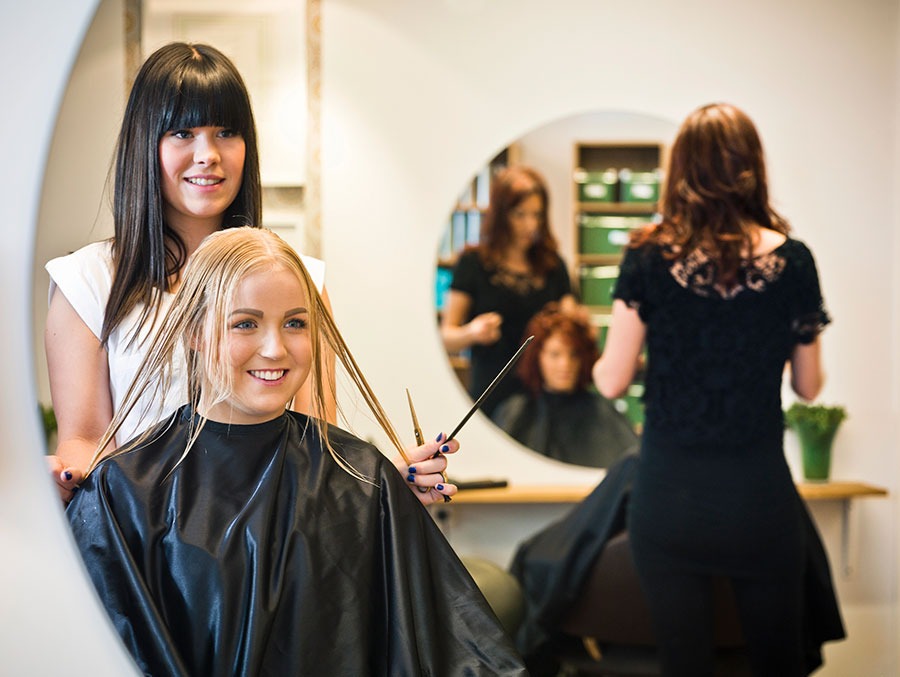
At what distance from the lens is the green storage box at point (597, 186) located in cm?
169

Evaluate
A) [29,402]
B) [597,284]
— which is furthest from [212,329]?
[597,284]

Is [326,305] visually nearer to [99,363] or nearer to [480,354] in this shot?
[99,363]

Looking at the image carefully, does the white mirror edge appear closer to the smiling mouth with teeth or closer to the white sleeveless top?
the white sleeveless top

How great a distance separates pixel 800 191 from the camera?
4.26ft

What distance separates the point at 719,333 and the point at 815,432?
0.23 meters

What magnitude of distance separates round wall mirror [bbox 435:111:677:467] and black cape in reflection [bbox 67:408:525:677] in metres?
0.77

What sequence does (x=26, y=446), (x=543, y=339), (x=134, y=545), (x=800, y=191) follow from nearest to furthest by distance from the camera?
1. (x=134, y=545)
2. (x=26, y=446)
3. (x=800, y=191)
4. (x=543, y=339)

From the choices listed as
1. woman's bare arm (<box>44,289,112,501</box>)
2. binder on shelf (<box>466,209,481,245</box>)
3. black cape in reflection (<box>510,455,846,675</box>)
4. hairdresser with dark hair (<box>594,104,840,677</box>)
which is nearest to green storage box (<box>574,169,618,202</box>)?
binder on shelf (<box>466,209,481,245</box>)

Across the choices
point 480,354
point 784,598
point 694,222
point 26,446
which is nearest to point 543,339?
point 480,354

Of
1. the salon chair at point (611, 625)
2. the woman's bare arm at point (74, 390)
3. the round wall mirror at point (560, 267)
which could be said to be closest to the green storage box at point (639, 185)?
the round wall mirror at point (560, 267)

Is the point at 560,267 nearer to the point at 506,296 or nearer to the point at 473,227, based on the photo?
the point at 506,296

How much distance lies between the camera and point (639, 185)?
172cm

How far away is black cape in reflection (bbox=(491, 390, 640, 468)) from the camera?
160cm

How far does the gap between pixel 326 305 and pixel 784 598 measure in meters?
0.87
